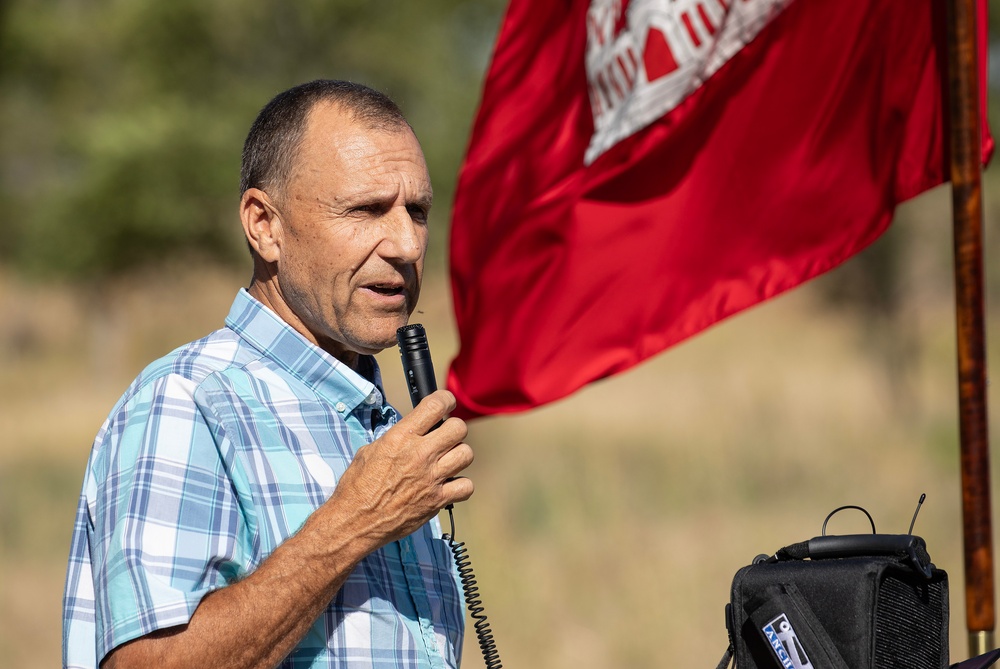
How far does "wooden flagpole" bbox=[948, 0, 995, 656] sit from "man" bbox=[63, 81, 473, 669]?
138cm

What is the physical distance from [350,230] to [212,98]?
41.1 ft

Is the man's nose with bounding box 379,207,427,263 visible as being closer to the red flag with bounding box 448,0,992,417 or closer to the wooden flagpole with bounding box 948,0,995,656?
the wooden flagpole with bounding box 948,0,995,656

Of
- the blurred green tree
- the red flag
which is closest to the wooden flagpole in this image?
the red flag

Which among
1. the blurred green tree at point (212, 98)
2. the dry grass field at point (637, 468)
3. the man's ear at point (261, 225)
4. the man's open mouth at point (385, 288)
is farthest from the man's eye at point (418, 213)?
the blurred green tree at point (212, 98)

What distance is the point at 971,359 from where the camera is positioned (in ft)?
9.79

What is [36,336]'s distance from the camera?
26594 mm

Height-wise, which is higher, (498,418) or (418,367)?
(498,418)

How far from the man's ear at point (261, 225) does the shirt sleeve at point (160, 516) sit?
40 cm

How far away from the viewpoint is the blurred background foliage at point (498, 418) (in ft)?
29.4

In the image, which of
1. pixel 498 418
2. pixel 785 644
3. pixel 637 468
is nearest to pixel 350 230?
pixel 785 644

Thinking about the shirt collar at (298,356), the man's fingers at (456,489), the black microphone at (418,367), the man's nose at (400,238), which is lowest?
the man's fingers at (456,489)

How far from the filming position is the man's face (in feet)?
7.29

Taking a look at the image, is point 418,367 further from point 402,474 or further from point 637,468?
point 637,468

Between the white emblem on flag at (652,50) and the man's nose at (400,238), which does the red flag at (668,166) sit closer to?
the white emblem on flag at (652,50)
